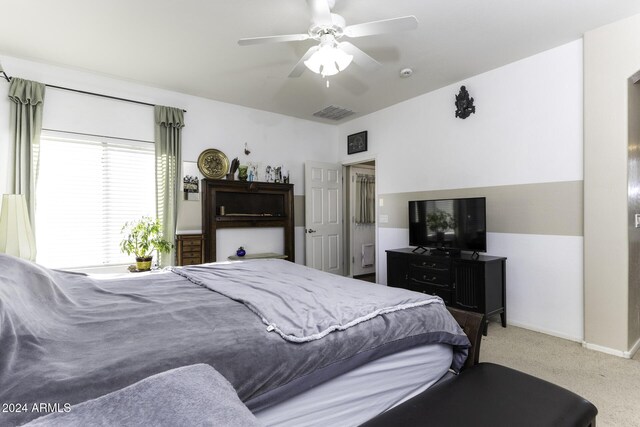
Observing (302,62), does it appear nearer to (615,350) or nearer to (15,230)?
(15,230)

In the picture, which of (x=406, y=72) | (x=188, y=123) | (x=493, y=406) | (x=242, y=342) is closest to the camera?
(x=242, y=342)

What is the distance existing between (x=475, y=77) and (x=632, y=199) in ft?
6.58

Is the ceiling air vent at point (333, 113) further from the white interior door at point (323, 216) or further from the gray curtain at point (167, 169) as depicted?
the gray curtain at point (167, 169)

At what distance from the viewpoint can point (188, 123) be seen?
4.35 metres

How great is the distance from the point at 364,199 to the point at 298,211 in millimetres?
1547

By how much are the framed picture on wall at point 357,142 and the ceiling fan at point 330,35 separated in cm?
266

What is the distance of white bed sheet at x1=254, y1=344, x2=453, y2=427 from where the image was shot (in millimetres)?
1214

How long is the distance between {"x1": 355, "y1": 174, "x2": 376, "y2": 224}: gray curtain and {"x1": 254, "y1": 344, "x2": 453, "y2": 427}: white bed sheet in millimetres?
4591

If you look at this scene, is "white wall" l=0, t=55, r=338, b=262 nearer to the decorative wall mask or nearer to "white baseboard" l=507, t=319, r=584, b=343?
the decorative wall mask

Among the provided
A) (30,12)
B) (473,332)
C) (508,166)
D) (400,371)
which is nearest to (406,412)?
(400,371)

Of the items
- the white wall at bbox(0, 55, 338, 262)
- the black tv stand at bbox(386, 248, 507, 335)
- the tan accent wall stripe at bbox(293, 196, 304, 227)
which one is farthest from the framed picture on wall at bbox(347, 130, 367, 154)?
the black tv stand at bbox(386, 248, 507, 335)

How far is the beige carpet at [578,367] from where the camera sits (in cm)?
200

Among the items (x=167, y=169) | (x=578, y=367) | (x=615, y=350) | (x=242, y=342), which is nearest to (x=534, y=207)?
(x=615, y=350)

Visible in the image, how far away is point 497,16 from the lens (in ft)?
8.73
